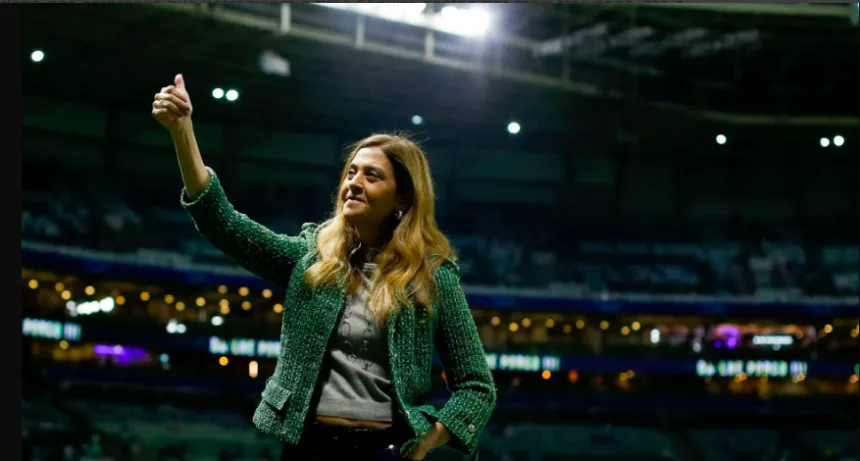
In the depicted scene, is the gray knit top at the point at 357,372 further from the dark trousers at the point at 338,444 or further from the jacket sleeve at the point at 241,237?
the jacket sleeve at the point at 241,237

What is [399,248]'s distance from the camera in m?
1.77

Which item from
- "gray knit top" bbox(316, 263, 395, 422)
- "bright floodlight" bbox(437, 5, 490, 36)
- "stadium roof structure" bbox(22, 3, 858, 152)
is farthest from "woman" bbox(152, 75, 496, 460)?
"bright floodlight" bbox(437, 5, 490, 36)

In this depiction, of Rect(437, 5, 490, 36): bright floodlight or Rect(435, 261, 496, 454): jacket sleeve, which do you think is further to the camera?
Rect(437, 5, 490, 36): bright floodlight

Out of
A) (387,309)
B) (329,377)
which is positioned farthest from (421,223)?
(329,377)

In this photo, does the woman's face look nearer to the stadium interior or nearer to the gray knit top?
the gray knit top

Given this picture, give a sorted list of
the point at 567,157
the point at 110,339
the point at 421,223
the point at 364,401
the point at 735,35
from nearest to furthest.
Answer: the point at 364,401, the point at 421,223, the point at 735,35, the point at 110,339, the point at 567,157

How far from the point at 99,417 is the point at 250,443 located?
5.90 ft

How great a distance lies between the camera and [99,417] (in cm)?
1096

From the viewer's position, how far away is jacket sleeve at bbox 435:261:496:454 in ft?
5.73

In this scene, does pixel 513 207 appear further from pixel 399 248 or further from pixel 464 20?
pixel 399 248

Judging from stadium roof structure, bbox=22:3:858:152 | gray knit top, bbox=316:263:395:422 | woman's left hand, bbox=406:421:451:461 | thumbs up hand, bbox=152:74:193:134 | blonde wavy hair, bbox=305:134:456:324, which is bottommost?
woman's left hand, bbox=406:421:451:461

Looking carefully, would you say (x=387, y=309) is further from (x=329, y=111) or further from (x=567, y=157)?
(x=567, y=157)

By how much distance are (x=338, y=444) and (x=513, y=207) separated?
35.6 feet

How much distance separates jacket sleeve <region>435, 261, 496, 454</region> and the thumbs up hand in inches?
21.4
